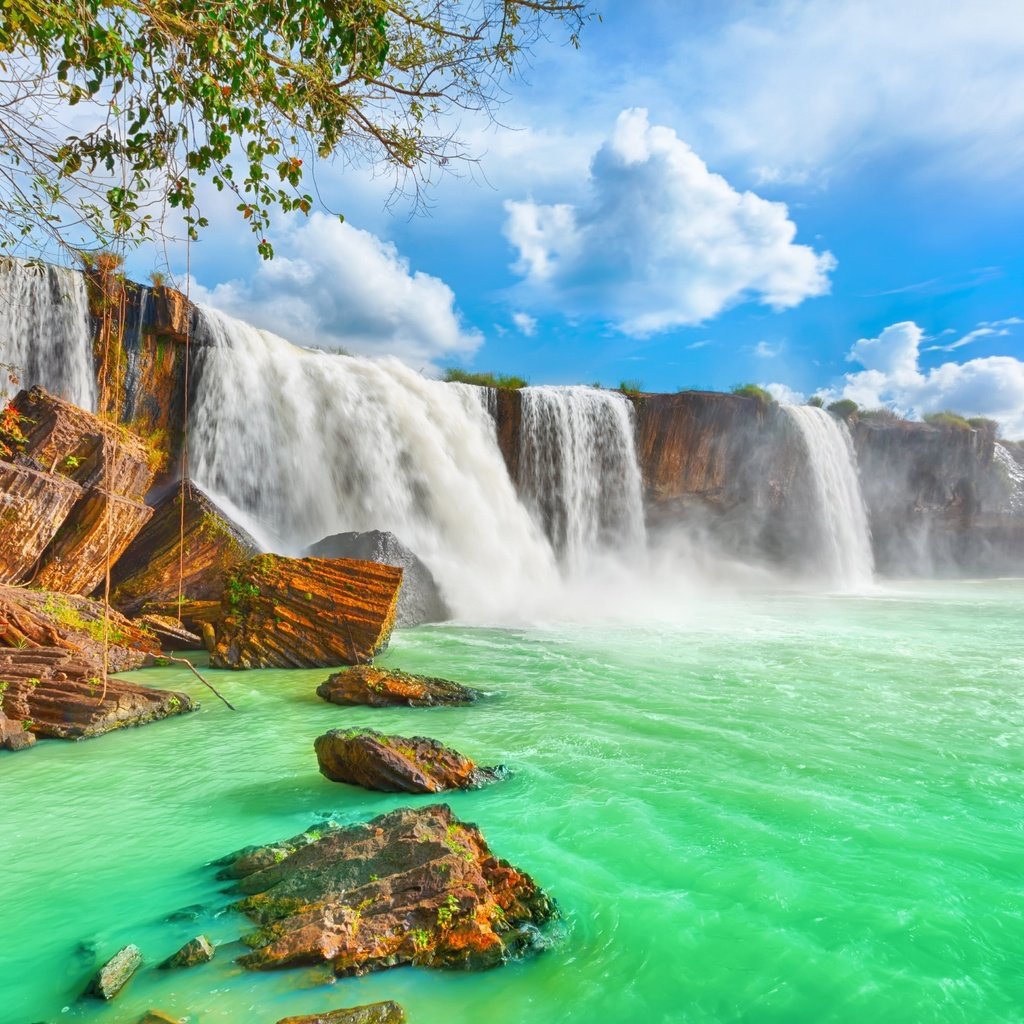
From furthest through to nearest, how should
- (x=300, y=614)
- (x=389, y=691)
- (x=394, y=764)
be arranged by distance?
(x=300, y=614) → (x=389, y=691) → (x=394, y=764)

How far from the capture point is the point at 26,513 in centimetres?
827

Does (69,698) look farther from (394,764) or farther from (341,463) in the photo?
(341,463)

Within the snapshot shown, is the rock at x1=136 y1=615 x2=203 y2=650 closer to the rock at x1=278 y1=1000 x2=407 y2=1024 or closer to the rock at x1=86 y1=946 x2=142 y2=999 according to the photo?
the rock at x1=86 y1=946 x2=142 y2=999

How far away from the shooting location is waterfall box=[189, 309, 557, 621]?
1474cm

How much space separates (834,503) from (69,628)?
24.9m

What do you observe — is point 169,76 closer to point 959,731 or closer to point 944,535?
point 959,731

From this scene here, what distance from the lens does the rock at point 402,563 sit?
1116 centimetres

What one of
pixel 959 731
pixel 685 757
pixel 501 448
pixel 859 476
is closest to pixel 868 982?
pixel 685 757

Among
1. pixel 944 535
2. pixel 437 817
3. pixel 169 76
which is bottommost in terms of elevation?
pixel 437 817

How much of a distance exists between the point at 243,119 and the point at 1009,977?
5.21m

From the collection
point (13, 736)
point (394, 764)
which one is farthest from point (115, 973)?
point (13, 736)

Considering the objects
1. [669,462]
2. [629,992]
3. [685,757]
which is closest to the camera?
[629,992]

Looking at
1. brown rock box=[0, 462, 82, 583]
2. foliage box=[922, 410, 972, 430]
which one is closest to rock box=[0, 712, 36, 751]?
brown rock box=[0, 462, 82, 583]

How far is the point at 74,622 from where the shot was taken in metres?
7.45
